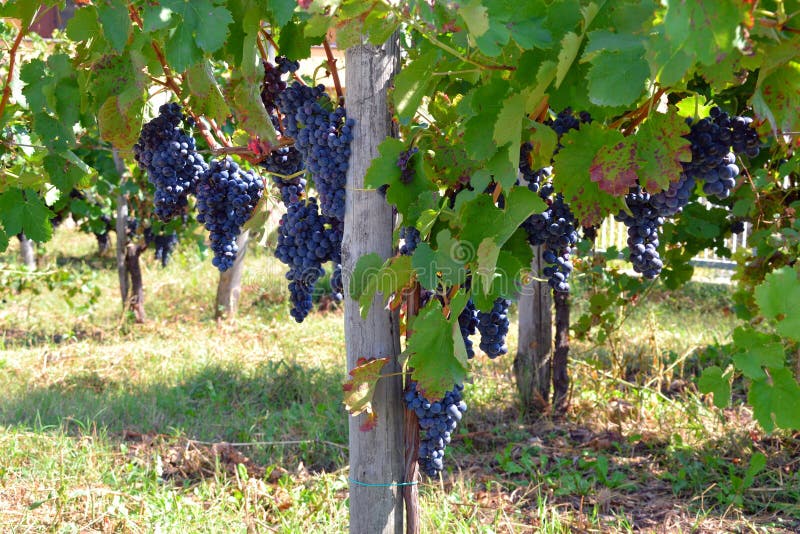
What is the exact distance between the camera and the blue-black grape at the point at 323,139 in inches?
68.7

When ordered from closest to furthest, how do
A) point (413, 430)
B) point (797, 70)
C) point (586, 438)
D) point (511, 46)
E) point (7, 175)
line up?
point (797, 70) → point (511, 46) → point (413, 430) → point (7, 175) → point (586, 438)

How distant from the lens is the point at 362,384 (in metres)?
1.74

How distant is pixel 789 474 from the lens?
3395 mm

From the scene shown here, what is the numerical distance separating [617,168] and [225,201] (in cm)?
129

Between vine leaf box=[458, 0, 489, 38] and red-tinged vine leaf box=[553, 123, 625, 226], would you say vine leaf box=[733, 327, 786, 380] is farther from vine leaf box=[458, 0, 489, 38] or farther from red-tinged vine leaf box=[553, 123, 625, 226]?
vine leaf box=[458, 0, 489, 38]

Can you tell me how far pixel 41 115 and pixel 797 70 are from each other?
5.86ft

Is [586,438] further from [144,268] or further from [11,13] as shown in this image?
[144,268]

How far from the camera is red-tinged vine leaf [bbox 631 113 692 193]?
1.31 m

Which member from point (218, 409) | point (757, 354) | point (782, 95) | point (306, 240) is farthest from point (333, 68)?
point (218, 409)

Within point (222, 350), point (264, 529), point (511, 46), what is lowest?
point (264, 529)

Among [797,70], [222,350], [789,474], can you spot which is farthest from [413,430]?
[222,350]

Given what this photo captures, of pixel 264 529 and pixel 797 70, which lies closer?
pixel 797 70

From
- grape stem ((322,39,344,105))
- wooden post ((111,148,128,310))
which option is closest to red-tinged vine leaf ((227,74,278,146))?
grape stem ((322,39,344,105))

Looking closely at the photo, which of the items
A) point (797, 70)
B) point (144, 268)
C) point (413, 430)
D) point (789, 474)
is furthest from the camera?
point (144, 268)
